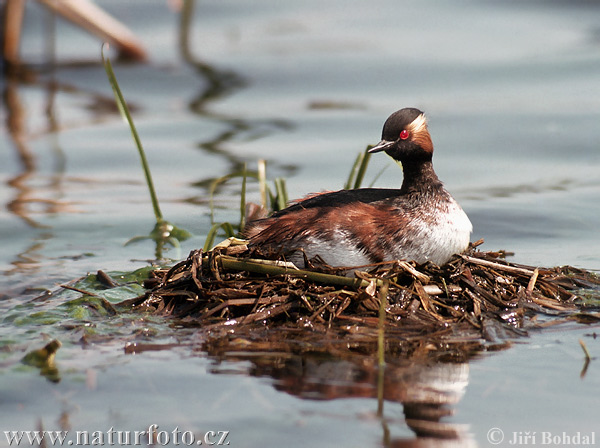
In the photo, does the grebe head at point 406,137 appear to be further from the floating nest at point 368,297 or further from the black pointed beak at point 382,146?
the floating nest at point 368,297

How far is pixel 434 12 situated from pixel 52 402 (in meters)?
14.0

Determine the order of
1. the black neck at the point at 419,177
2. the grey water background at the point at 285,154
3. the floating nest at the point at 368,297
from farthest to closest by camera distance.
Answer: the black neck at the point at 419,177 → the floating nest at the point at 368,297 → the grey water background at the point at 285,154

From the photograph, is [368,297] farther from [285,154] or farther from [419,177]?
[285,154]

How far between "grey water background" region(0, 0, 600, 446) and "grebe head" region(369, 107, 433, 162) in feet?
5.20

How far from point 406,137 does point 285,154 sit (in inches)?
189

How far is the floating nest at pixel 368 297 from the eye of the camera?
566 centimetres

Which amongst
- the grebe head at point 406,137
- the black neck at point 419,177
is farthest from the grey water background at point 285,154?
the grebe head at point 406,137

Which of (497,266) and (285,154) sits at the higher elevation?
(285,154)

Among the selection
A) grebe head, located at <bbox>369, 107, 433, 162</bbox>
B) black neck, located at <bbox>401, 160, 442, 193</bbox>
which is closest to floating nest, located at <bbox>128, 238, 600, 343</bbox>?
black neck, located at <bbox>401, 160, 442, 193</bbox>

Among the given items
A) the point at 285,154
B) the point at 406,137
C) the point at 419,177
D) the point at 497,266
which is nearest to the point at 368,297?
the point at 497,266

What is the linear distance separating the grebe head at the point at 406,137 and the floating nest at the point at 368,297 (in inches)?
30.4

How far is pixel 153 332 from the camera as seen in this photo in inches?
221

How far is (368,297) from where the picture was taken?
18.6 feet

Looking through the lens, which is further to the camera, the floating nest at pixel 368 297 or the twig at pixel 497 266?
the twig at pixel 497 266
